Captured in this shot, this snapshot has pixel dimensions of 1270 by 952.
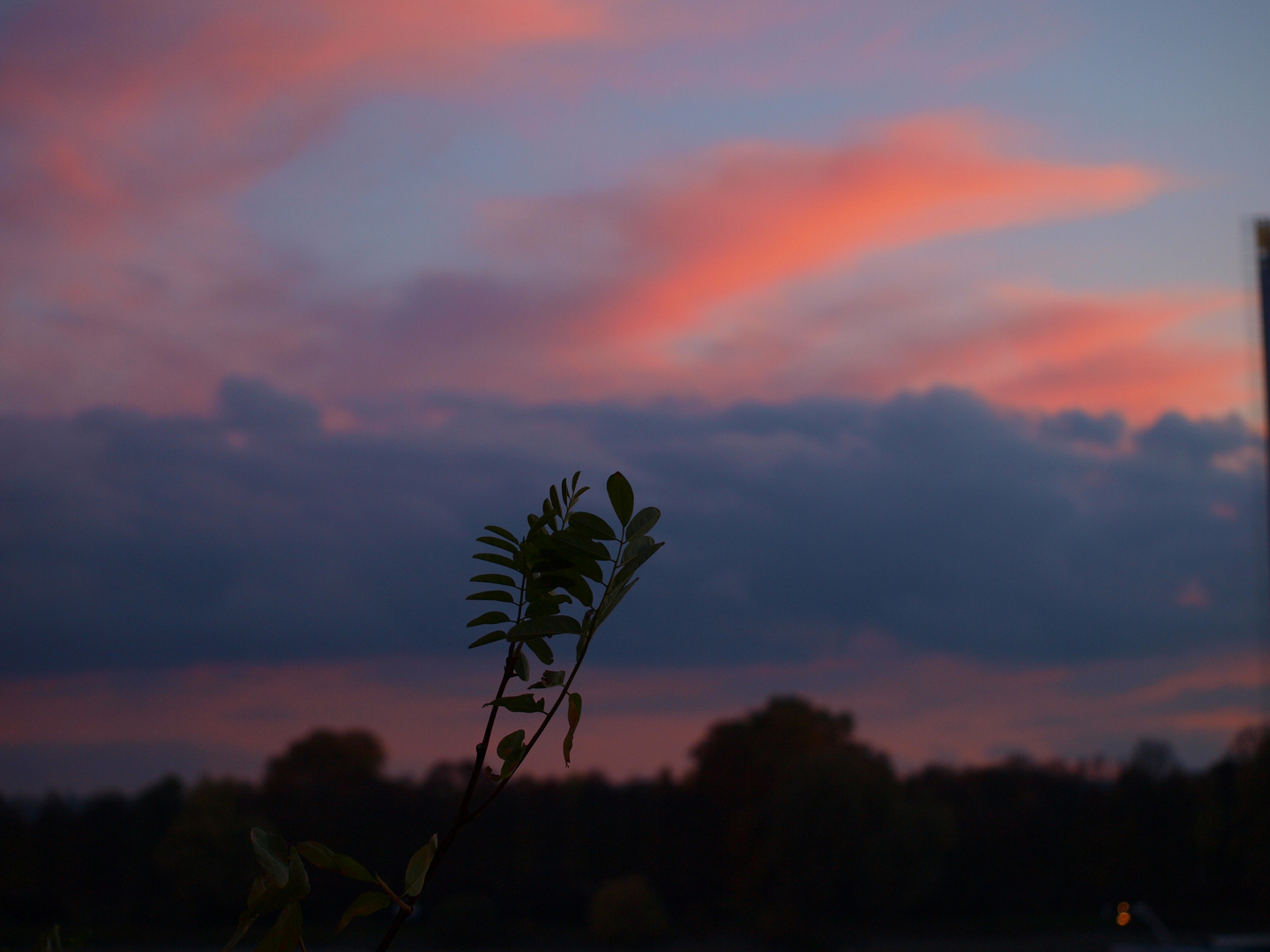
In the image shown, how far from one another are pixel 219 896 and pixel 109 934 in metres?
9.94

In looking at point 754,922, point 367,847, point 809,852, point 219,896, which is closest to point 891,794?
point 809,852

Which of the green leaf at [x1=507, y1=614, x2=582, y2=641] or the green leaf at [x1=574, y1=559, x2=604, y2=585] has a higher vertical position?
the green leaf at [x1=574, y1=559, x2=604, y2=585]

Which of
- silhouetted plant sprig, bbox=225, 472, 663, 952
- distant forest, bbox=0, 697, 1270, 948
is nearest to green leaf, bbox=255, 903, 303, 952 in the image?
silhouetted plant sprig, bbox=225, 472, 663, 952

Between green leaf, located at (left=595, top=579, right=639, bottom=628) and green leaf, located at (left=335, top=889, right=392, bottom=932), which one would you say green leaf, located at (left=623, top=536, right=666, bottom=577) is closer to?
green leaf, located at (left=595, top=579, right=639, bottom=628)

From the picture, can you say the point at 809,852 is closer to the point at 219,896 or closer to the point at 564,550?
the point at 219,896

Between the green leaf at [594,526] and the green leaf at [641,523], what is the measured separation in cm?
7

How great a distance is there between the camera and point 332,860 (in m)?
1.90

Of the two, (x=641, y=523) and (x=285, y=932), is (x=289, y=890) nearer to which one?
(x=285, y=932)

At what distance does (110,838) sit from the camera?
261ft

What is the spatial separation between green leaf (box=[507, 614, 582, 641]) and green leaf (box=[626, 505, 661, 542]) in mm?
179

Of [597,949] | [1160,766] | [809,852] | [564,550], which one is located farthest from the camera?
[1160,766]

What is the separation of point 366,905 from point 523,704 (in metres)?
0.41

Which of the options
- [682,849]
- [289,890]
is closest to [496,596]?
[289,890]

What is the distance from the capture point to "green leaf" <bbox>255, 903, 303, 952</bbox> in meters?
1.83
